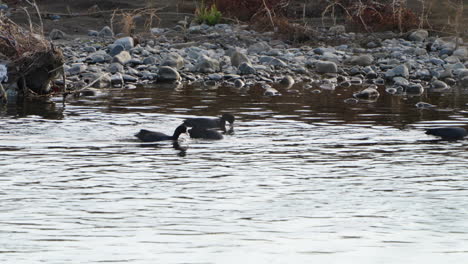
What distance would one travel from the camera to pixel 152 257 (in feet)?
22.8

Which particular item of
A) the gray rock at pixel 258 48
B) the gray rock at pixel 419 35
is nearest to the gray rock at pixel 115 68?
the gray rock at pixel 258 48

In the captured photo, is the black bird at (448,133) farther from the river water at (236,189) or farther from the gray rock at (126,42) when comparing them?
the gray rock at (126,42)

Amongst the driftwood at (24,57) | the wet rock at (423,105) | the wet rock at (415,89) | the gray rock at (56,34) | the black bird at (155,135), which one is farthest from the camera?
the gray rock at (56,34)

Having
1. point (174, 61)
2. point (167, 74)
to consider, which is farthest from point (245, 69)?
point (167, 74)

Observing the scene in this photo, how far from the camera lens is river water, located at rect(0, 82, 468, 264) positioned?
7238mm

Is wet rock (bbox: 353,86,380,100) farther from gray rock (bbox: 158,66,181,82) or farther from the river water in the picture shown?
gray rock (bbox: 158,66,181,82)

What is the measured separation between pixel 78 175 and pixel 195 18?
18.0 meters

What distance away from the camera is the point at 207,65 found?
71.9 feet

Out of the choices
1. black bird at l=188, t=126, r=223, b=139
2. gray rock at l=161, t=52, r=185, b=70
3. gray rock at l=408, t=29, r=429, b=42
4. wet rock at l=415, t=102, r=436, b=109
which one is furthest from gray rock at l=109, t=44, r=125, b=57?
black bird at l=188, t=126, r=223, b=139

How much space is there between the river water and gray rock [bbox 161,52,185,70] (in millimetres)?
5829

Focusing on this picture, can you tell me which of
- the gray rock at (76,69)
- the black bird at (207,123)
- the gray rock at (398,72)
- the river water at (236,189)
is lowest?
the river water at (236,189)

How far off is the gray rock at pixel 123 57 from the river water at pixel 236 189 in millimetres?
5757

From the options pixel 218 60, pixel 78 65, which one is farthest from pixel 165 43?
pixel 78 65

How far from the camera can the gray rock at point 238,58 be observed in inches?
874
